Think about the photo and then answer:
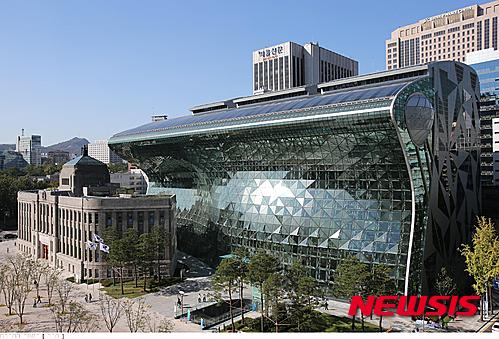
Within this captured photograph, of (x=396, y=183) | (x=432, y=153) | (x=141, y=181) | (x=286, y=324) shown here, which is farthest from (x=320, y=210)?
(x=141, y=181)

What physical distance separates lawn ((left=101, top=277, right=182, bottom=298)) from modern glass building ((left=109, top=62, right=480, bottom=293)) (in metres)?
Answer: 11.4

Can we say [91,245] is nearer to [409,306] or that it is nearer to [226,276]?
[226,276]

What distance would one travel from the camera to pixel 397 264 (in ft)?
163

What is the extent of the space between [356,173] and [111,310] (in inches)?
1167

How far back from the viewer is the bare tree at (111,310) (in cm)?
4303

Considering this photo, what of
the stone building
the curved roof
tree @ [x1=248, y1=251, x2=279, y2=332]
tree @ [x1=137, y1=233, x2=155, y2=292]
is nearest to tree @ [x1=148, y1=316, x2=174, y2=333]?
tree @ [x1=248, y1=251, x2=279, y2=332]

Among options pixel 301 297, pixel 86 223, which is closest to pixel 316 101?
pixel 301 297

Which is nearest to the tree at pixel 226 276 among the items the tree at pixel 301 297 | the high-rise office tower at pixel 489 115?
the tree at pixel 301 297

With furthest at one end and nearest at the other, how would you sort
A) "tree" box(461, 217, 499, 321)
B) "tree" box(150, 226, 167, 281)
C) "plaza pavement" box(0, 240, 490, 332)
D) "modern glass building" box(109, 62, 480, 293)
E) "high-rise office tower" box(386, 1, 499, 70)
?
"high-rise office tower" box(386, 1, 499, 70)
"tree" box(150, 226, 167, 281)
"modern glass building" box(109, 62, 480, 293)
"tree" box(461, 217, 499, 321)
"plaza pavement" box(0, 240, 490, 332)

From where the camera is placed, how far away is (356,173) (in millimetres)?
54594

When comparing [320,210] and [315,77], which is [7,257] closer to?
[320,210]

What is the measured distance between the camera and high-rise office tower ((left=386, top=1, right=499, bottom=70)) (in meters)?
151

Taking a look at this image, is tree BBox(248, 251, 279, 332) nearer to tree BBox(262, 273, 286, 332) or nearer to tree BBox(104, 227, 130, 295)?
tree BBox(262, 273, 286, 332)

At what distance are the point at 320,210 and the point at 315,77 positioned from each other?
4596 inches
